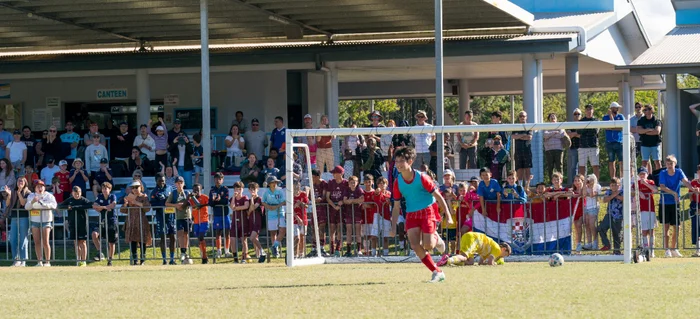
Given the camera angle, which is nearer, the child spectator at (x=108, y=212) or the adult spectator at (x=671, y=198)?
the adult spectator at (x=671, y=198)

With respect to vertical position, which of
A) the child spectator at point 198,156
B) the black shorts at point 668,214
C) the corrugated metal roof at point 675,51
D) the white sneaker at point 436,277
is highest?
the corrugated metal roof at point 675,51

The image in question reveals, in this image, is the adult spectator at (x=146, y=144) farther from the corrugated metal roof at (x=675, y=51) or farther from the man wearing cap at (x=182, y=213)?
the corrugated metal roof at (x=675, y=51)

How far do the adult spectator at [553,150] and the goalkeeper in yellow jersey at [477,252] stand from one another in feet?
17.5

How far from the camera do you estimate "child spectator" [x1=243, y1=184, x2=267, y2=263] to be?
795 inches

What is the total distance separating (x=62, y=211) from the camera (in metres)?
21.8

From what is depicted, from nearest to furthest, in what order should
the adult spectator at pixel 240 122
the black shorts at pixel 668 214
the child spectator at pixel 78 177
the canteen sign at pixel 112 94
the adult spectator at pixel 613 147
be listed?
the black shorts at pixel 668 214
the adult spectator at pixel 613 147
the child spectator at pixel 78 177
the adult spectator at pixel 240 122
the canteen sign at pixel 112 94

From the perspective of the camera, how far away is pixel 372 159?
857 inches

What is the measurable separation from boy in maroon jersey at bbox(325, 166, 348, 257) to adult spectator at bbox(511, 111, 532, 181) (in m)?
3.41

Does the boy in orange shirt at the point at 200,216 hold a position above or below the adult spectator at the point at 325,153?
below

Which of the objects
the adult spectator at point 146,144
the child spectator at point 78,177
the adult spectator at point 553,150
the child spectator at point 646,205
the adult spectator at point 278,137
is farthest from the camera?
the adult spectator at point 146,144

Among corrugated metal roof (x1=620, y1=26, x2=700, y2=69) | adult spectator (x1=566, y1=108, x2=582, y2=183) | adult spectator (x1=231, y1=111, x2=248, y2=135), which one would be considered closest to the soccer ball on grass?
adult spectator (x1=566, y1=108, x2=582, y2=183)

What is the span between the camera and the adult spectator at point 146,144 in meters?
24.6

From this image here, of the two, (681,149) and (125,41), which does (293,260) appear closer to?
(125,41)

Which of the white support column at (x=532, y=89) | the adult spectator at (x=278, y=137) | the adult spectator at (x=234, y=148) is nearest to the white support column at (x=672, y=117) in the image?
the white support column at (x=532, y=89)
